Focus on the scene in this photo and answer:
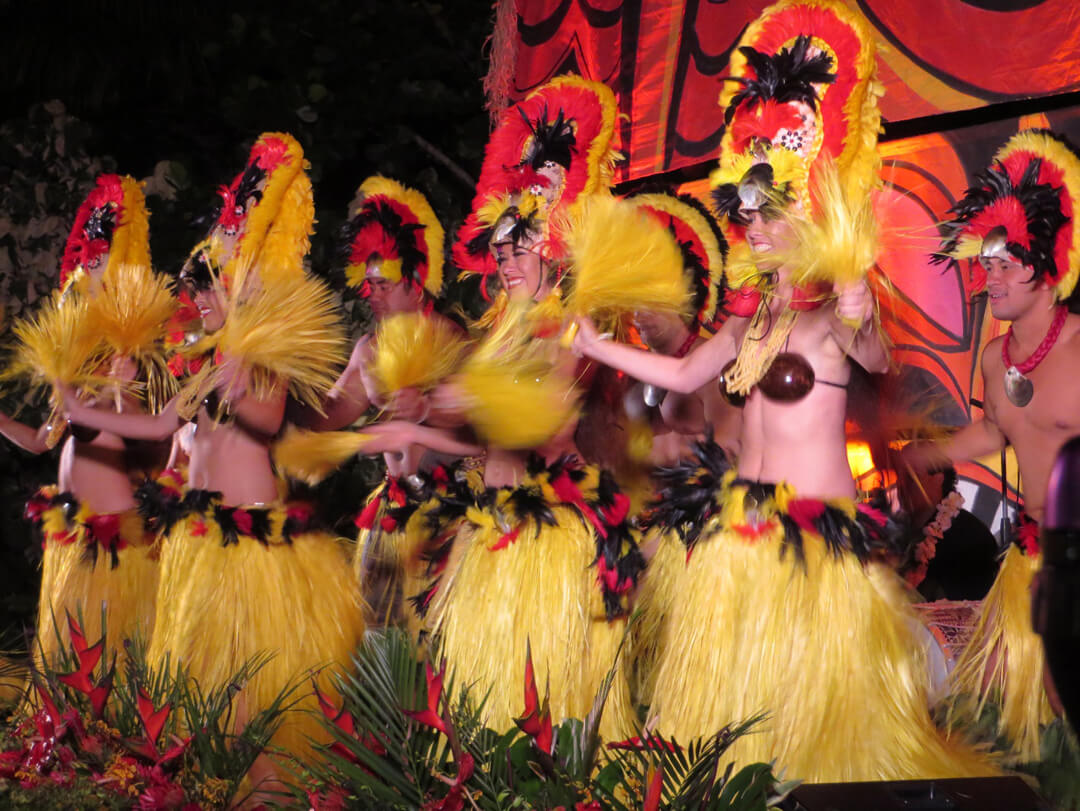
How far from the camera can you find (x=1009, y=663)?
280 cm

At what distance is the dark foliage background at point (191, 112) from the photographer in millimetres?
5438

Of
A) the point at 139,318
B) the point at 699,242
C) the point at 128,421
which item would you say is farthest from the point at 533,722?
the point at 139,318

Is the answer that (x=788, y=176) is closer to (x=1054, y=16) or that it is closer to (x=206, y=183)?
(x=1054, y=16)

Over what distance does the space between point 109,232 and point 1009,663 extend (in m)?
3.17

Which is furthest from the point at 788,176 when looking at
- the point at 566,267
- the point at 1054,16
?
the point at 1054,16

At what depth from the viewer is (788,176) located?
2484mm

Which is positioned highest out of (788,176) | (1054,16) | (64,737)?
(1054,16)

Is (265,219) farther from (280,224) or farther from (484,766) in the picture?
(484,766)

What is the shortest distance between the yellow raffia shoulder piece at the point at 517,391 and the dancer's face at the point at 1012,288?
1021 millimetres

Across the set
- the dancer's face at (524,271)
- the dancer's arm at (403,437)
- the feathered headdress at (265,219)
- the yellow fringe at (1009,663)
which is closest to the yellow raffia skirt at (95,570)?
the feathered headdress at (265,219)

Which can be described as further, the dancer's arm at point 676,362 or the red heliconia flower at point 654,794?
the dancer's arm at point 676,362

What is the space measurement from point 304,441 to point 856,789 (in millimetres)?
1945

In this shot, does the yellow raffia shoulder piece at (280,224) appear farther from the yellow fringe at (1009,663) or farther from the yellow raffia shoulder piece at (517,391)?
the yellow fringe at (1009,663)

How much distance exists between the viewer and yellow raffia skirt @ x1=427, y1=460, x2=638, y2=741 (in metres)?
2.72
